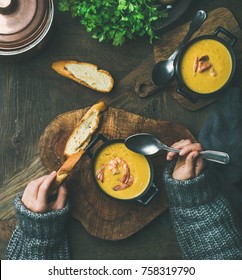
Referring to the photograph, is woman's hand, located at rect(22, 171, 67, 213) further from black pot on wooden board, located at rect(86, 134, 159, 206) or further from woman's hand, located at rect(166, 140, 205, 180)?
woman's hand, located at rect(166, 140, 205, 180)

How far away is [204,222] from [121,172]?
0.43 m

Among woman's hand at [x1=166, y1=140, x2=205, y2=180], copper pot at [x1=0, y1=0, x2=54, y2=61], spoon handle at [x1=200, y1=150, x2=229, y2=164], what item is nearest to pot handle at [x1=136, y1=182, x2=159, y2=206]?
woman's hand at [x1=166, y1=140, x2=205, y2=180]

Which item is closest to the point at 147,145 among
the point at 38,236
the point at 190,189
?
the point at 190,189

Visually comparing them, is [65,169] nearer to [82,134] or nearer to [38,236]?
[82,134]

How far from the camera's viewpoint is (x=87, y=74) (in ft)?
6.63

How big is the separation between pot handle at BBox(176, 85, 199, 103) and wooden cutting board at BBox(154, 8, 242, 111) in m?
0.03

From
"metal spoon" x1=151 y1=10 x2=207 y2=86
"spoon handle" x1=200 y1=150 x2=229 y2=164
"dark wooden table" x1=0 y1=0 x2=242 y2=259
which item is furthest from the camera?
"dark wooden table" x1=0 y1=0 x2=242 y2=259

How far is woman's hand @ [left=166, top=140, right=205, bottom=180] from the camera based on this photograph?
6.23 ft

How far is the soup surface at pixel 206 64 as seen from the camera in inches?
76.2

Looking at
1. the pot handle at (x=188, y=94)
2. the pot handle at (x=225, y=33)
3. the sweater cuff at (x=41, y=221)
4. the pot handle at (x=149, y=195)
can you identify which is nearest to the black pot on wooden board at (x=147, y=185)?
the pot handle at (x=149, y=195)

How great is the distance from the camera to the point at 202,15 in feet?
6.23

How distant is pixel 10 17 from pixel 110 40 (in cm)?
45

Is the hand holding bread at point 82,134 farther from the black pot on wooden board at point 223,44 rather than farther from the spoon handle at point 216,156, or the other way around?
the spoon handle at point 216,156

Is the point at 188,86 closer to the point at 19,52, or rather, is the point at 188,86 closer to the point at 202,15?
the point at 202,15
